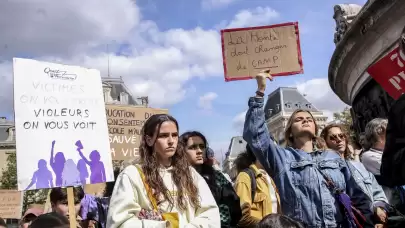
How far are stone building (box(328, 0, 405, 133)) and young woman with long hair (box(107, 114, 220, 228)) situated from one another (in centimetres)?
467

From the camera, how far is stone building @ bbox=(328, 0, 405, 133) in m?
7.17

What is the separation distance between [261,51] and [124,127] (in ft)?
10.2

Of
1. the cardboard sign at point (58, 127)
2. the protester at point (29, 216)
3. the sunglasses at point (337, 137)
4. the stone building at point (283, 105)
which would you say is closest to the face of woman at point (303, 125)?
the sunglasses at point (337, 137)

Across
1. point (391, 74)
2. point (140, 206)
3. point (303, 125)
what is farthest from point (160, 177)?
point (391, 74)

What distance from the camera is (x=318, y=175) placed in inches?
147

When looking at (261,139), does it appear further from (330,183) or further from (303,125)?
(330,183)

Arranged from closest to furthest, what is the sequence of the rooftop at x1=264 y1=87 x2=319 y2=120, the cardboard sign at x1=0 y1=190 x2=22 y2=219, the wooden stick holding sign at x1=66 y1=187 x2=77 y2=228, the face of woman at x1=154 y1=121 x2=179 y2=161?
the face of woman at x1=154 y1=121 x2=179 y2=161
the wooden stick holding sign at x1=66 y1=187 x2=77 y2=228
the cardboard sign at x1=0 y1=190 x2=22 y2=219
the rooftop at x1=264 y1=87 x2=319 y2=120

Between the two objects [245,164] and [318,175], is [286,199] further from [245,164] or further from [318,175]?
[245,164]

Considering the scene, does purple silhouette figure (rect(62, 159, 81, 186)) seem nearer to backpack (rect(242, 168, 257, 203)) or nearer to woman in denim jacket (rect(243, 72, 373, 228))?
backpack (rect(242, 168, 257, 203))

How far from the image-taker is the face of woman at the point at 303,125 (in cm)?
400

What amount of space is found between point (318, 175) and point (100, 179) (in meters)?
2.08

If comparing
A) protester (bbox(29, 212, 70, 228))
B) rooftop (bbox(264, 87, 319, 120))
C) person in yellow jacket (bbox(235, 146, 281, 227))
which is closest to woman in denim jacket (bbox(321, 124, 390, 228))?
person in yellow jacket (bbox(235, 146, 281, 227))

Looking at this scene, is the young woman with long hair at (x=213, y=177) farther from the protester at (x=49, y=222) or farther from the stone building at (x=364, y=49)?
the stone building at (x=364, y=49)

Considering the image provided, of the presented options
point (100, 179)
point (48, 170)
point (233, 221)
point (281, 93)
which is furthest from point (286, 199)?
point (281, 93)
